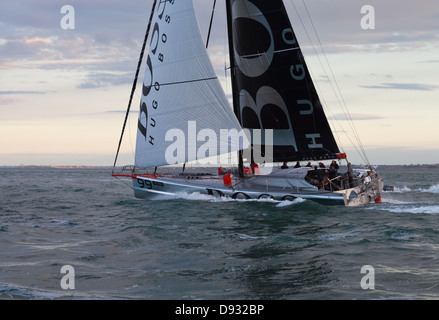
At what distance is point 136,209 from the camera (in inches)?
911

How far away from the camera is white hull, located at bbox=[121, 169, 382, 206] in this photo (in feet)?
68.7

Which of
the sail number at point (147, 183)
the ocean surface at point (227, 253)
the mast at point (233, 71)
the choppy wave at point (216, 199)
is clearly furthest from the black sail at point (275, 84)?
the sail number at point (147, 183)

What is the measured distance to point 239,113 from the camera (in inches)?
953

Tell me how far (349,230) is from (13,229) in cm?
1206

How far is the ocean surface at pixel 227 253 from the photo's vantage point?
9.05 meters

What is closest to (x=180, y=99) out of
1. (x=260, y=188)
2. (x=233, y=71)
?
(x=233, y=71)

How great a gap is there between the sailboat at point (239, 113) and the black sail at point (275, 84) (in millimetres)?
51

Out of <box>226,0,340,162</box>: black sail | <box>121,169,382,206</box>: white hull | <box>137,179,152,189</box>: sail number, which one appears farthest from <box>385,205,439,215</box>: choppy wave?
<box>137,179,152,189</box>: sail number

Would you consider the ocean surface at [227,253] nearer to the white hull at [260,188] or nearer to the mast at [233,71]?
the white hull at [260,188]

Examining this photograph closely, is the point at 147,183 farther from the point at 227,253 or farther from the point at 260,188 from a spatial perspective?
the point at 227,253

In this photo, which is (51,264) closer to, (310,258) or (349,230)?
(310,258)

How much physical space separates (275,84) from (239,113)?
2.41m

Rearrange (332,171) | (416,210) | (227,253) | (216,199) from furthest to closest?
1. (332,171)
2. (216,199)
3. (416,210)
4. (227,253)

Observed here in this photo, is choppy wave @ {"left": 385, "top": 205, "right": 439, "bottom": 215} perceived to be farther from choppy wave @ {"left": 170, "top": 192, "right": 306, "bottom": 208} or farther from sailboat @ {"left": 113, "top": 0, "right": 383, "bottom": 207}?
choppy wave @ {"left": 170, "top": 192, "right": 306, "bottom": 208}
